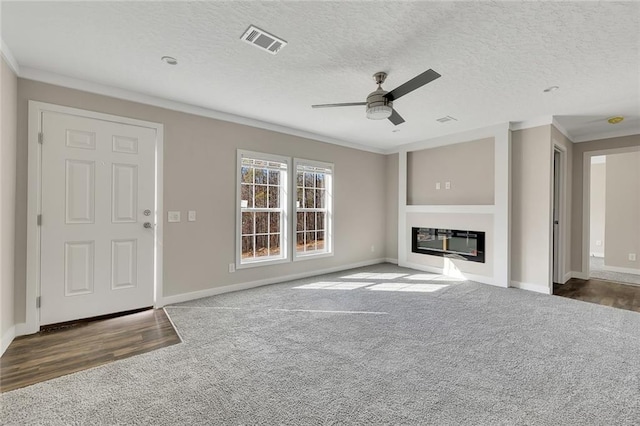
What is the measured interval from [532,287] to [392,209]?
282 centimetres

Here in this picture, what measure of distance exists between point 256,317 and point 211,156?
7.35ft

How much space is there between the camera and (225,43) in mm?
2365

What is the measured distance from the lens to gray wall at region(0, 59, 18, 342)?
244 cm

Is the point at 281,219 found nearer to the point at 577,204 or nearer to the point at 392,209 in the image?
the point at 392,209

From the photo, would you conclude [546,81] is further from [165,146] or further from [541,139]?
[165,146]

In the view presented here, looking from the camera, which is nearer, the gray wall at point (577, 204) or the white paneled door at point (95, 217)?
the white paneled door at point (95, 217)

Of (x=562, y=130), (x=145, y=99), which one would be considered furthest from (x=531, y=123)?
(x=145, y=99)

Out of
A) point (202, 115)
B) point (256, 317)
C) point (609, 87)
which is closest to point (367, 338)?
point (256, 317)

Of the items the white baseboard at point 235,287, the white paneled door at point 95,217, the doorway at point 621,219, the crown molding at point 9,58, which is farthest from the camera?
the doorway at point 621,219

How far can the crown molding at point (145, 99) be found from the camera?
2.88 m

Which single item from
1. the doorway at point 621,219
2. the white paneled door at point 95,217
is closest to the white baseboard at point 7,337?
the white paneled door at point 95,217

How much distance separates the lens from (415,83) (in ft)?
7.82

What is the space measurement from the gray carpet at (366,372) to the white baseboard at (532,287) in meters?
0.65

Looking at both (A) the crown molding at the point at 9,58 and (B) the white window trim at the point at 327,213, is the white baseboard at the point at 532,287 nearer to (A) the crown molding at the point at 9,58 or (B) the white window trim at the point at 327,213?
(B) the white window trim at the point at 327,213
